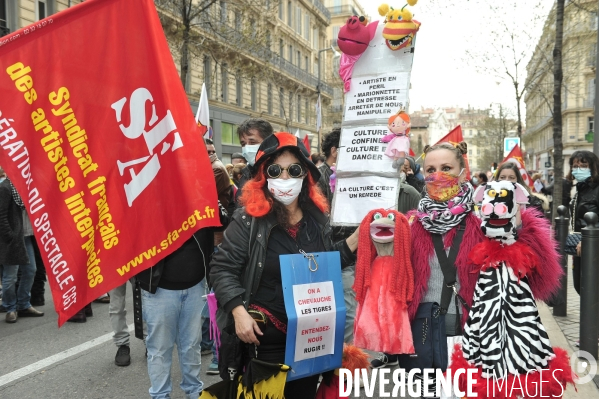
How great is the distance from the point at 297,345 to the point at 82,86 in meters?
1.81

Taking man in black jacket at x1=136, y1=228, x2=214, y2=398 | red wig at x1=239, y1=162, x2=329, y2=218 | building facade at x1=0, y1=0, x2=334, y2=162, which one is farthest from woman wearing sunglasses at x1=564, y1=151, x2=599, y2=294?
building facade at x1=0, y1=0, x2=334, y2=162

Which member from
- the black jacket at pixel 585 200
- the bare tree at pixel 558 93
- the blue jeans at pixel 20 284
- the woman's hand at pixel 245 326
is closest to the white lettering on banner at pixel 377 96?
the woman's hand at pixel 245 326

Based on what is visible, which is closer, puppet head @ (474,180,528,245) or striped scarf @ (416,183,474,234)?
puppet head @ (474,180,528,245)

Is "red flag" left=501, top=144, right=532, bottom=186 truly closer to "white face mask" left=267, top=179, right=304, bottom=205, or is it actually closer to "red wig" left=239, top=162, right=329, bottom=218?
"red wig" left=239, top=162, right=329, bottom=218

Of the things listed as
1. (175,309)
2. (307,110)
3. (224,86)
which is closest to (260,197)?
(175,309)

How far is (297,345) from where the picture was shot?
2566 millimetres

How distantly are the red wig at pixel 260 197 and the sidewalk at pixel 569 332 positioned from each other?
8.98 ft

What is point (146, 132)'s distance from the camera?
2.96 metres

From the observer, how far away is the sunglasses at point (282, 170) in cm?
278

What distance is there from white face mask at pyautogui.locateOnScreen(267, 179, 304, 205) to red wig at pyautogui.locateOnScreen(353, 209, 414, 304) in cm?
44

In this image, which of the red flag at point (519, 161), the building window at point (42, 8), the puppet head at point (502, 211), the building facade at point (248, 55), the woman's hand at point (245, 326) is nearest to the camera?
the woman's hand at point (245, 326)

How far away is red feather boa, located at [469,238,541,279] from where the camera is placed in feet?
8.42

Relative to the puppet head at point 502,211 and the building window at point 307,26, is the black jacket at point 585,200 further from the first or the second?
the building window at point 307,26

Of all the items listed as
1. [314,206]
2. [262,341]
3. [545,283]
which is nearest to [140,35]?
[314,206]
